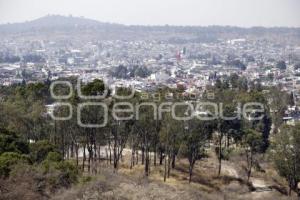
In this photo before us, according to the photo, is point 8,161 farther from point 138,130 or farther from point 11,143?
point 138,130

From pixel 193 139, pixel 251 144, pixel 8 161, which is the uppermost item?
pixel 8 161

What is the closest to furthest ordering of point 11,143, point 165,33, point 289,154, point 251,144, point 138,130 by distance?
1. point 11,143
2. point 289,154
3. point 138,130
4. point 251,144
5. point 165,33

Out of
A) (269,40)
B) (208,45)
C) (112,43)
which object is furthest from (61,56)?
(269,40)

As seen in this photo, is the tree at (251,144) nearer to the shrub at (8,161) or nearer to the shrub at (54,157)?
the shrub at (54,157)

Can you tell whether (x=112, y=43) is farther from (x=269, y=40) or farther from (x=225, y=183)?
(x=225, y=183)

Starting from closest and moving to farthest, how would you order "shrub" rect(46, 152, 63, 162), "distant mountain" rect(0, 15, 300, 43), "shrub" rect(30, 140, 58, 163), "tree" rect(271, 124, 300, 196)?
"shrub" rect(46, 152, 63, 162)
"shrub" rect(30, 140, 58, 163)
"tree" rect(271, 124, 300, 196)
"distant mountain" rect(0, 15, 300, 43)

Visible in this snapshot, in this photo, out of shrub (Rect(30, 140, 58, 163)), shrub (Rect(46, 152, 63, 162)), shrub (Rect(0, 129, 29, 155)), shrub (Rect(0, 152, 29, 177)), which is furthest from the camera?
shrub (Rect(30, 140, 58, 163))

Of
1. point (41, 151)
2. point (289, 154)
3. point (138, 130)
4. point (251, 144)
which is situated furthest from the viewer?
point (251, 144)

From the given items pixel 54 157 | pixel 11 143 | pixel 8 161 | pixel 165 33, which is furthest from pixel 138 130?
pixel 165 33

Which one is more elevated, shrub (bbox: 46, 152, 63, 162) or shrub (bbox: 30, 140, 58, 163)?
shrub (bbox: 46, 152, 63, 162)

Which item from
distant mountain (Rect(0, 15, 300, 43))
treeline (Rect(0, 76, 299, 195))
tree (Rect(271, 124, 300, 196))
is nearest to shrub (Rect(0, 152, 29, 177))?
treeline (Rect(0, 76, 299, 195))

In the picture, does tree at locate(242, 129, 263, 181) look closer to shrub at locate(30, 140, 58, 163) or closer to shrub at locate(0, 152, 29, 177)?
shrub at locate(30, 140, 58, 163)
